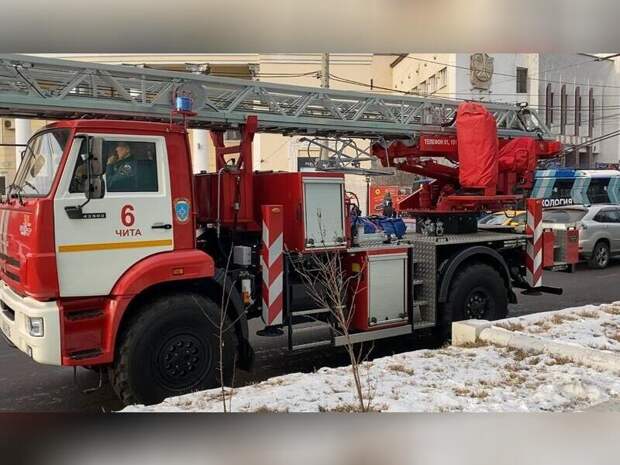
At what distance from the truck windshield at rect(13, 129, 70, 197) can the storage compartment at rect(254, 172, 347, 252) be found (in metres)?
2.26

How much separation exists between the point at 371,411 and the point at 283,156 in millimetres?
29518

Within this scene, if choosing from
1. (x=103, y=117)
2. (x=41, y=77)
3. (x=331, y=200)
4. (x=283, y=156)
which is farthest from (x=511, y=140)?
(x=283, y=156)

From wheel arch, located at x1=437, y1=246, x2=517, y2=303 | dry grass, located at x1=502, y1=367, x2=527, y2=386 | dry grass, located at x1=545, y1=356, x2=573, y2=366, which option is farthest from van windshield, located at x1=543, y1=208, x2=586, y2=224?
dry grass, located at x1=502, y1=367, x2=527, y2=386

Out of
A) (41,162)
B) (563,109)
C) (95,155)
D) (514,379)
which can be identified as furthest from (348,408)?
(563,109)

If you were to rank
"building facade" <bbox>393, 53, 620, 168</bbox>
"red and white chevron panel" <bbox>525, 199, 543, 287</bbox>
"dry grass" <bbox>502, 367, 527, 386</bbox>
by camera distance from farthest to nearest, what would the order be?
"building facade" <bbox>393, 53, 620, 168</bbox>, "red and white chevron panel" <bbox>525, 199, 543, 287</bbox>, "dry grass" <bbox>502, 367, 527, 386</bbox>

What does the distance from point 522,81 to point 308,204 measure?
35.0 m

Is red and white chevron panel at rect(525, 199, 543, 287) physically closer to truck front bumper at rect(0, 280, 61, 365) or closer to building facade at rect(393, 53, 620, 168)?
truck front bumper at rect(0, 280, 61, 365)

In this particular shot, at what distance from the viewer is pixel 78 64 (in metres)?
5.33

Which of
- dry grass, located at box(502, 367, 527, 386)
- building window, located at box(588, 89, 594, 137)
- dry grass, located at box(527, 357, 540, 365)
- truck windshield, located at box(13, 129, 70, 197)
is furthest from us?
building window, located at box(588, 89, 594, 137)

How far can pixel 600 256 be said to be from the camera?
15.2 meters

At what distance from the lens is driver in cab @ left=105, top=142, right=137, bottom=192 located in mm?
5238

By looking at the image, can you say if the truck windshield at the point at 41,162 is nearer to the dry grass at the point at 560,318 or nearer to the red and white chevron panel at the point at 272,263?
the red and white chevron panel at the point at 272,263

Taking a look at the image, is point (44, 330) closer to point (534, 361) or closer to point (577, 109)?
point (534, 361)
